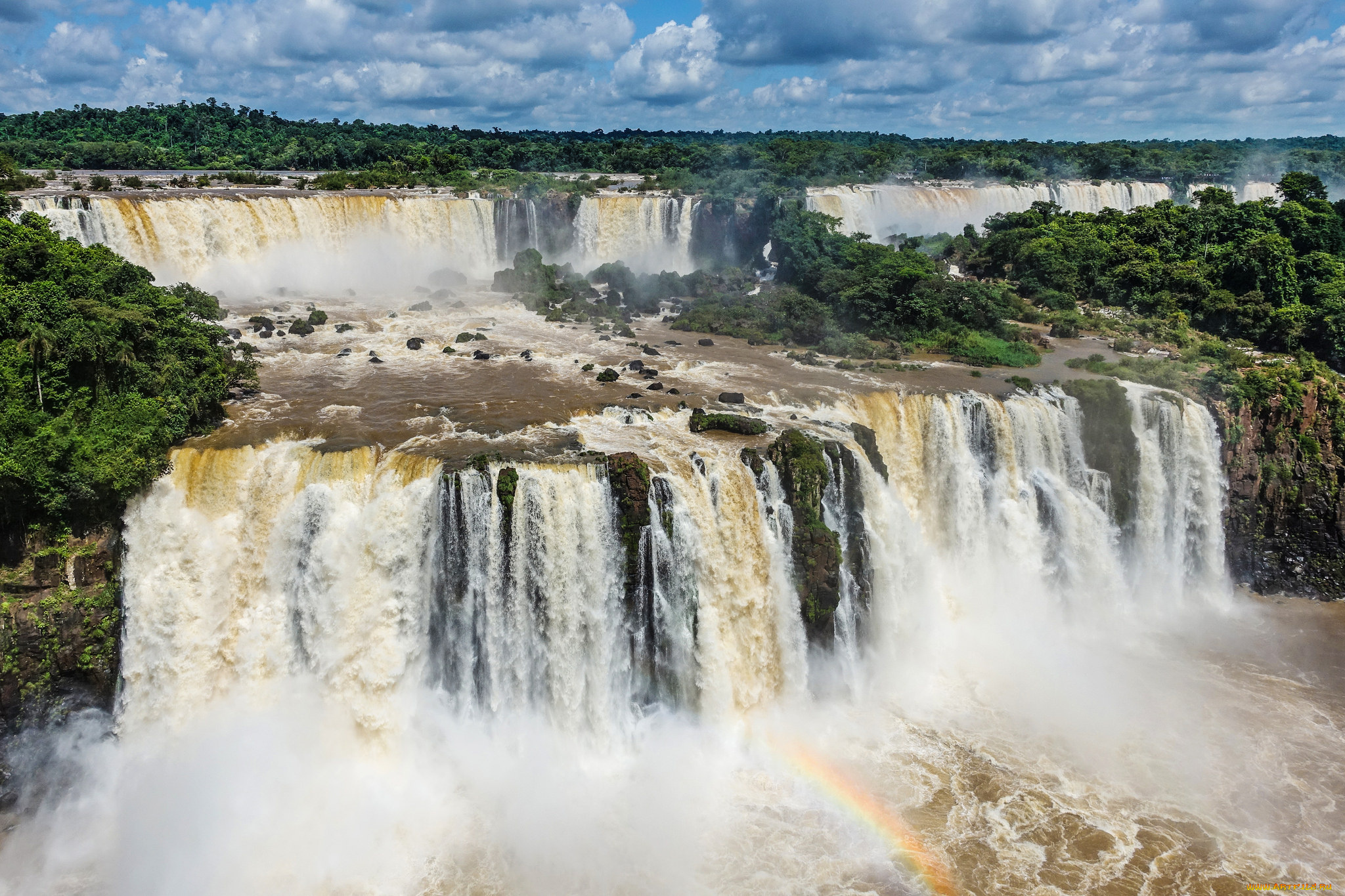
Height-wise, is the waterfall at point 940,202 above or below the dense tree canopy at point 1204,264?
above

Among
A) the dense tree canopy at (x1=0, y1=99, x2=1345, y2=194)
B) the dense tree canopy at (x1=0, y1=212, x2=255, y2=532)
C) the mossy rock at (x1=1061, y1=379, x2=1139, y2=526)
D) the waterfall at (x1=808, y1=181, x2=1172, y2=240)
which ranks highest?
the dense tree canopy at (x1=0, y1=99, x2=1345, y2=194)

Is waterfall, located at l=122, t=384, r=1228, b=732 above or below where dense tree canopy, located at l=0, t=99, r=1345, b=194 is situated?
below

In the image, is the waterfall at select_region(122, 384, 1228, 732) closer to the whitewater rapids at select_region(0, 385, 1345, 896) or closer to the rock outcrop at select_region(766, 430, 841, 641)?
the whitewater rapids at select_region(0, 385, 1345, 896)

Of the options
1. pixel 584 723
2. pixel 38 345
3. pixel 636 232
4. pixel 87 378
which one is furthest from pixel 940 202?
pixel 38 345

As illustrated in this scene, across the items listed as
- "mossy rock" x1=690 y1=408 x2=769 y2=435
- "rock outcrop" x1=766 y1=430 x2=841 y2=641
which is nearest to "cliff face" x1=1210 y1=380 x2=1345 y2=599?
"rock outcrop" x1=766 y1=430 x2=841 y2=641

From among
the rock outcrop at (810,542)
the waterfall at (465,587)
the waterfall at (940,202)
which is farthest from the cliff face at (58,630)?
the waterfall at (940,202)

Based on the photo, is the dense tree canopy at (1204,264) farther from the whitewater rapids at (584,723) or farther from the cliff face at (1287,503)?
the whitewater rapids at (584,723)

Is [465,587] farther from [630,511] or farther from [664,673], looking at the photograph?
[664,673]
